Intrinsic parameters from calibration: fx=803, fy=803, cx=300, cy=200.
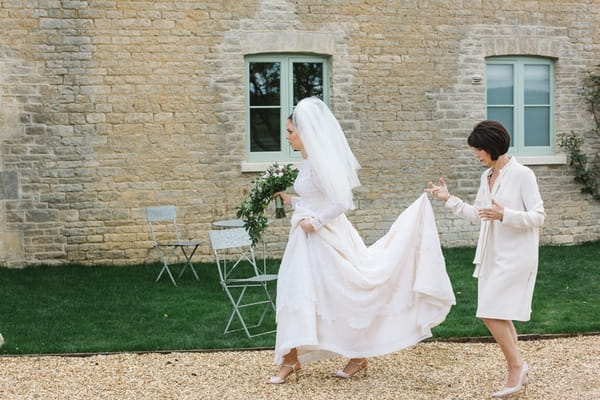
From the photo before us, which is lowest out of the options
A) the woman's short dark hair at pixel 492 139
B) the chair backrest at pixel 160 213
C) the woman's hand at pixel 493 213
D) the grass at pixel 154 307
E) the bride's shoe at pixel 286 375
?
the grass at pixel 154 307

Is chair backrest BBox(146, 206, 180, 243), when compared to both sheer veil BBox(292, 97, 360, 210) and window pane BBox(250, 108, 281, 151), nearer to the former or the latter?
window pane BBox(250, 108, 281, 151)

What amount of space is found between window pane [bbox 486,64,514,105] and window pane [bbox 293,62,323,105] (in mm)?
2716

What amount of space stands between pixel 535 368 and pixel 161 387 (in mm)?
2689

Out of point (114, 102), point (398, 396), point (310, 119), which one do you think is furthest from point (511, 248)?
point (114, 102)

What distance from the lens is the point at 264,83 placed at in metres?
11.6

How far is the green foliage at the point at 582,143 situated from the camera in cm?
1259

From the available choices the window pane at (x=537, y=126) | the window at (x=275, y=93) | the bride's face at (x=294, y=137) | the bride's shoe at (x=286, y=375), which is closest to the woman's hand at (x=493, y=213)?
the bride's face at (x=294, y=137)

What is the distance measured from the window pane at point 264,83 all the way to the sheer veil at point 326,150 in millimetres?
6120

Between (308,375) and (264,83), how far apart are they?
261 inches

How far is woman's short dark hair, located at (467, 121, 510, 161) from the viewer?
5.04m

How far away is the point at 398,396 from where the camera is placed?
17.1 feet

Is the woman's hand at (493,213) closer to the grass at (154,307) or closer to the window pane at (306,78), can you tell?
the grass at (154,307)

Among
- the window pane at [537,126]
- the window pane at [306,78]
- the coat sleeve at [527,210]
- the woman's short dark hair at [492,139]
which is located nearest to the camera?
the coat sleeve at [527,210]

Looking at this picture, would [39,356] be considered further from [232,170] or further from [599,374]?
[232,170]
